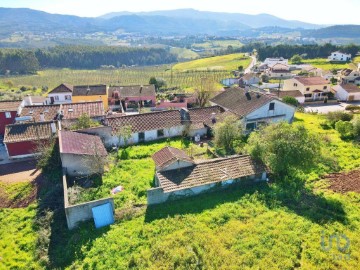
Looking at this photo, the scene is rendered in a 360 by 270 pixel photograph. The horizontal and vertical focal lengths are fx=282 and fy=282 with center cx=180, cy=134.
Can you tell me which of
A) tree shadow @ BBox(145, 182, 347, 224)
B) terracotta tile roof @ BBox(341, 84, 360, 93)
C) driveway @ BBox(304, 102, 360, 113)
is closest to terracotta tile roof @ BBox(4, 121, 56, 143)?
tree shadow @ BBox(145, 182, 347, 224)

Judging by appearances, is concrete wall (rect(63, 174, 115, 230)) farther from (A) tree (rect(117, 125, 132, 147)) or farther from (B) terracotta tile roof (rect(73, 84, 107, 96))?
(B) terracotta tile roof (rect(73, 84, 107, 96))

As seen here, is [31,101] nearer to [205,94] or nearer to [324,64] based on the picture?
[205,94]

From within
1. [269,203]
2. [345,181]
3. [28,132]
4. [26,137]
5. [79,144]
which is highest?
[28,132]

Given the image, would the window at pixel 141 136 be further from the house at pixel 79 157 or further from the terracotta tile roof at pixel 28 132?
the terracotta tile roof at pixel 28 132

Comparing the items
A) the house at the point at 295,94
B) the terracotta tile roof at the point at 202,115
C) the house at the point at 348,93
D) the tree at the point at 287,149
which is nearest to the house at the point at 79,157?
the terracotta tile roof at the point at 202,115

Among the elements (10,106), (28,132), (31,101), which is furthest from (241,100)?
(31,101)

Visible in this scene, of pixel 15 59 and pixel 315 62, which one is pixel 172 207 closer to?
pixel 315 62

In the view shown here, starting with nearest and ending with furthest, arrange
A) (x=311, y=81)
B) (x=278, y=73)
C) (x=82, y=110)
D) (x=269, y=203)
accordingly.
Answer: (x=269, y=203) < (x=82, y=110) < (x=311, y=81) < (x=278, y=73)
